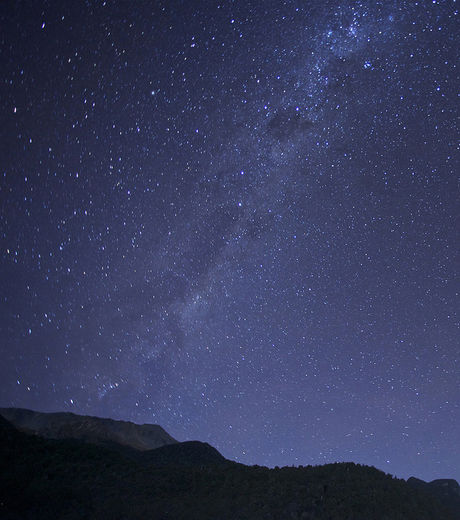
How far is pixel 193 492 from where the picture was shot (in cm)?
1454

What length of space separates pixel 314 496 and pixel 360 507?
1.60m

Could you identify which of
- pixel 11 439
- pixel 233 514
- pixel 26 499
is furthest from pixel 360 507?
pixel 11 439

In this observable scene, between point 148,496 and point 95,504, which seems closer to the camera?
point 95,504

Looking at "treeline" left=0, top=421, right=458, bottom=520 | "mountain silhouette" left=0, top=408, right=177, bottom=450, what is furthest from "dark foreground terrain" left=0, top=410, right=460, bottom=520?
"mountain silhouette" left=0, top=408, right=177, bottom=450

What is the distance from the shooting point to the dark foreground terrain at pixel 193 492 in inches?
464

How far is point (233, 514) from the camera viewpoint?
12000mm

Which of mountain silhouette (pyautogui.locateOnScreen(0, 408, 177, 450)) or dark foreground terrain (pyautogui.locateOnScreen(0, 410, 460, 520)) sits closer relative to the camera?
dark foreground terrain (pyautogui.locateOnScreen(0, 410, 460, 520))

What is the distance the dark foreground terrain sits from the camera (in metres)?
11.8

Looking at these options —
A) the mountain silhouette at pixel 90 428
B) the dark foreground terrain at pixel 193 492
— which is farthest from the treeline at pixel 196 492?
the mountain silhouette at pixel 90 428

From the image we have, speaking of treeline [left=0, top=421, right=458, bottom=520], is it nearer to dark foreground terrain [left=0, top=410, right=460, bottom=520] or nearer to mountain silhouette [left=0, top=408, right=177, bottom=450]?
dark foreground terrain [left=0, top=410, right=460, bottom=520]

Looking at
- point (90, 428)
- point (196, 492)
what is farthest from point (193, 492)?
point (90, 428)

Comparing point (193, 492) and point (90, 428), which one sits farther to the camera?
point (90, 428)

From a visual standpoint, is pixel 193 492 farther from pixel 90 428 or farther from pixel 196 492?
pixel 90 428

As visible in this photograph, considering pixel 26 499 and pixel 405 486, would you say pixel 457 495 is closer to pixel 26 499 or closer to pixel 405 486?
pixel 405 486
